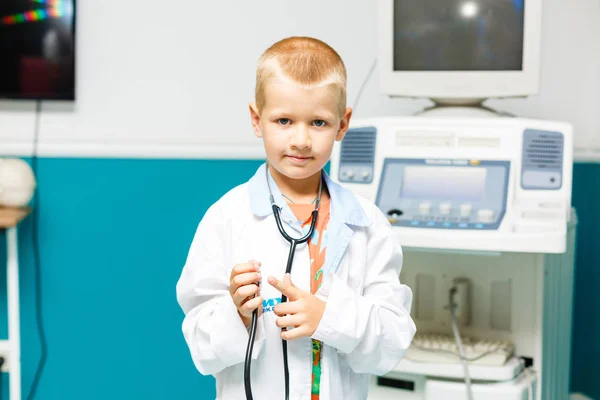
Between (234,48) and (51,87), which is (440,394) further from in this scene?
(51,87)

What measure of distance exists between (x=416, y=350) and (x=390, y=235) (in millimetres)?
711

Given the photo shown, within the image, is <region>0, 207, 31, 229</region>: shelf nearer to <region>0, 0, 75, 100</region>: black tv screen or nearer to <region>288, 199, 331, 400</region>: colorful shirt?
<region>0, 0, 75, 100</region>: black tv screen

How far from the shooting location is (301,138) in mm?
1000

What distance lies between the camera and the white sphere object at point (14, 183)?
6.98 ft

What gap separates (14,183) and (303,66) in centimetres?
140

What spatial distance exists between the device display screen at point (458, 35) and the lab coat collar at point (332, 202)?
2.99ft

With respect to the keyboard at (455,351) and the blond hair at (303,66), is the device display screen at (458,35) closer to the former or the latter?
the keyboard at (455,351)

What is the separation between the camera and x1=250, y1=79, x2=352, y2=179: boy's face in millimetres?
1007

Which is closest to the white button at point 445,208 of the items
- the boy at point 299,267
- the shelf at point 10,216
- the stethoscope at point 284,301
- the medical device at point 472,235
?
the medical device at point 472,235

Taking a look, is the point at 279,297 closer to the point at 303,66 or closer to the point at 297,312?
Answer: the point at 297,312

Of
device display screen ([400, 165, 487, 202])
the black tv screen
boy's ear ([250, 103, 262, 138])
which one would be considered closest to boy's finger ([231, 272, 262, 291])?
boy's ear ([250, 103, 262, 138])

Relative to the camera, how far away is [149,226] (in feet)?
8.07

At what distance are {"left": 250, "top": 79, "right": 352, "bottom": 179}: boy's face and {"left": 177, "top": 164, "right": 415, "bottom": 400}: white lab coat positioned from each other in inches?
3.1

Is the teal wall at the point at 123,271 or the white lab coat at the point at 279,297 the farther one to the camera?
the teal wall at the point at 123,271
